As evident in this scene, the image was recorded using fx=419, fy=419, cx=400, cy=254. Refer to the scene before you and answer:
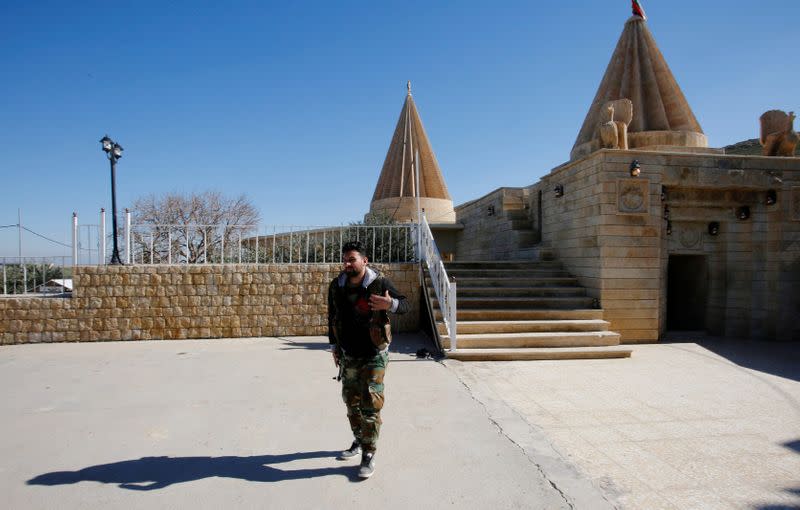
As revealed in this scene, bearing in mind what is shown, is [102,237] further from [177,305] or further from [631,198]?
[631,198]

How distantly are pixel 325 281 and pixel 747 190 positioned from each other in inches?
295

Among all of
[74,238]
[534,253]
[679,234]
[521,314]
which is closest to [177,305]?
[74,238]


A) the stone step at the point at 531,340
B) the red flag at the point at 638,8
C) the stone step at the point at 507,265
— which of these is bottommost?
the stone step at the point at 531,340

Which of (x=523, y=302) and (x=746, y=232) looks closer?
(x=523, y=302)

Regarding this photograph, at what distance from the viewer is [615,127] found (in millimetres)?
7199

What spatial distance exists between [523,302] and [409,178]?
1314 centimetres

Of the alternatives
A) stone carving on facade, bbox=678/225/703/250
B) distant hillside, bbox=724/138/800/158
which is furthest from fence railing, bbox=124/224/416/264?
distant hillside, bbox=724/138/800/158

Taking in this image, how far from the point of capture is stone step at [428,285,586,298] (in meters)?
7.01

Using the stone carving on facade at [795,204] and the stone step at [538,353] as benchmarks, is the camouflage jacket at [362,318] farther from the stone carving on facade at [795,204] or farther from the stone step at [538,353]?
the stone carving on facade at [795,204]

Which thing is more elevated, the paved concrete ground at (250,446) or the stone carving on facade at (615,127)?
the stone carving on facade at (615,127)

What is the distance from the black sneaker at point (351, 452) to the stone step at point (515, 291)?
425cm

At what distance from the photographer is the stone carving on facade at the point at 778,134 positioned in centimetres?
755

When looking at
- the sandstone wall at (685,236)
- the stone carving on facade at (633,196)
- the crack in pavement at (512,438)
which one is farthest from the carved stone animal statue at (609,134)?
the crack in pavement at (512,438)

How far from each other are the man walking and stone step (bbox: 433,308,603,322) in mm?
3666
